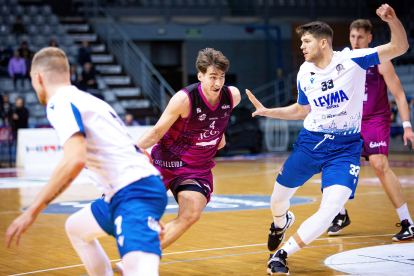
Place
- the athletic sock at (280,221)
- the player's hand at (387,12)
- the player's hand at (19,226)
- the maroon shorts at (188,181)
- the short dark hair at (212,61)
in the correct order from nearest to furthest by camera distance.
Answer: the player's hand at (19,226), the player's hand at (387,12), the short dark hair at (212,61), the maroon shorts at (188,181), the athletic sock at (280,221)

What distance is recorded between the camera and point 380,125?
596 cm

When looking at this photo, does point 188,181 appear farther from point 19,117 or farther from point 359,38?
point 19,117

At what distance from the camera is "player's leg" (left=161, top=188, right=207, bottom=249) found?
4289 millimetres

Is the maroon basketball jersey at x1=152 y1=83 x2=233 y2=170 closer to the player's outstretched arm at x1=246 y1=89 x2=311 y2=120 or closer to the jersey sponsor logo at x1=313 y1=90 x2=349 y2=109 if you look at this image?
the player's outstretched arm at x1=246 y1=89 x2=311 y2=120

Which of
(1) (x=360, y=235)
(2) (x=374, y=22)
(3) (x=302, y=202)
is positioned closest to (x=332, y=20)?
(2) (x=374, y=22)

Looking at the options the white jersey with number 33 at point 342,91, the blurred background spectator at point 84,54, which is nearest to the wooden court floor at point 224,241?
the white jersey with number 33 at point 342,91

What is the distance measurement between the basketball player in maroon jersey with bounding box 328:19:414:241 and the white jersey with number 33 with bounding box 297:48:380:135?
1170mm

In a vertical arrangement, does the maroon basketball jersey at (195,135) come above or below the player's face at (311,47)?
below

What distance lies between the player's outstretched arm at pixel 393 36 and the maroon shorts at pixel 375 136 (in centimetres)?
141

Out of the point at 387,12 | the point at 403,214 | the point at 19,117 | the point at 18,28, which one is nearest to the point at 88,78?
the point at 19,117

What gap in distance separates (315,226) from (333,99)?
1.13 meters

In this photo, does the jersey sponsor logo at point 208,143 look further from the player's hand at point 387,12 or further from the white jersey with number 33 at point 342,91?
the player's hand at point 387,12

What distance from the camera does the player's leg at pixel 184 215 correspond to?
A: 429 cm

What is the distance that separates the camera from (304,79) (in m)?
4.95
